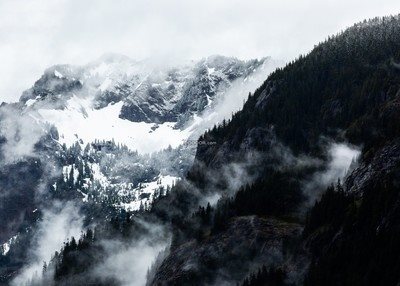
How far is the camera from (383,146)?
6590 inches

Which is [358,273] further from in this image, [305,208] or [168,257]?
[168,257]

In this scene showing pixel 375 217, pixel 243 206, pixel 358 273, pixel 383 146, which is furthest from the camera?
pixel 243 206

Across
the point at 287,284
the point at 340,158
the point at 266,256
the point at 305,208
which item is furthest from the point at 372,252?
the point at 340,158

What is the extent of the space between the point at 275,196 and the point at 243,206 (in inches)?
349

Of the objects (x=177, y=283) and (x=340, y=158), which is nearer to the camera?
(x=177, y=283)

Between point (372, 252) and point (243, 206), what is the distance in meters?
60.9

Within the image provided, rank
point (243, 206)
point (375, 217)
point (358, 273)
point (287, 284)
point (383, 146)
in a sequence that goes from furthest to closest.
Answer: point (243, 206) → point (383, 146) → point (287, 284) → point (375, 217) → point (358, 273)

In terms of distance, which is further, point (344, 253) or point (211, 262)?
point (211, 262)

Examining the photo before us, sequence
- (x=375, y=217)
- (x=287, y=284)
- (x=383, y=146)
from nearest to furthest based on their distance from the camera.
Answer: (x=375, y=217)
(x=287, y=284)
(x=383, y=146)

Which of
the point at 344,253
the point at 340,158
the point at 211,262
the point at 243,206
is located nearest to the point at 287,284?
the point at 344,253

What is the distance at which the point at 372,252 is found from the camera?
439ft

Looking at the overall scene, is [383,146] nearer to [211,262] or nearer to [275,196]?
[275,196]

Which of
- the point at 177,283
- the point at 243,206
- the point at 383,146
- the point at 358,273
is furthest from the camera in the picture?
the point at 243,206

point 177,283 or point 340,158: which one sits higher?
point 340,158
